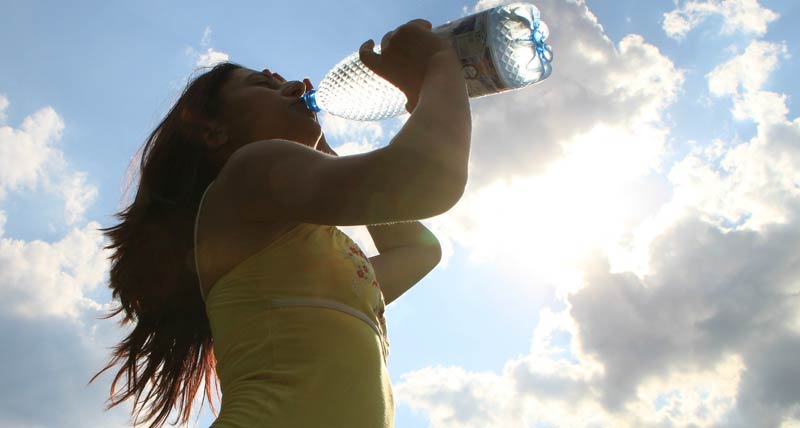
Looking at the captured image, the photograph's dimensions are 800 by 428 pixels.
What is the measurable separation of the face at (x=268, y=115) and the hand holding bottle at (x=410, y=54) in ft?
1.66

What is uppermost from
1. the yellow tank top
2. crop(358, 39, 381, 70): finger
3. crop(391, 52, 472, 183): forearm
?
crop(358, 39, 381, 70): finger

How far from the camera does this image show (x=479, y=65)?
2686mm

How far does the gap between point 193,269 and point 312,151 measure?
978mm

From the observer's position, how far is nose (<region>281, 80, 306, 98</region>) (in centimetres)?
261

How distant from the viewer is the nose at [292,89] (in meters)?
2.61

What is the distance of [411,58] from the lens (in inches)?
83.9

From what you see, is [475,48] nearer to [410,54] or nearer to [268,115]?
[410,54]

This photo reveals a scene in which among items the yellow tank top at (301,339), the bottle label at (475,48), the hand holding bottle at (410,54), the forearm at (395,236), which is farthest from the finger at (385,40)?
the forearm at (395,236)

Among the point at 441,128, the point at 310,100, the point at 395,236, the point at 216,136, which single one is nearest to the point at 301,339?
the point at 441,128

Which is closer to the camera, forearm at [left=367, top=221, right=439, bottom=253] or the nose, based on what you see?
the nose

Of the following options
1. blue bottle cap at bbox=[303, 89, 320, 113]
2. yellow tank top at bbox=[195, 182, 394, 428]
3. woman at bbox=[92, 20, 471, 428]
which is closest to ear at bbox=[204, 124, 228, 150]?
woman at bbox=[92, 20, 471, 428]

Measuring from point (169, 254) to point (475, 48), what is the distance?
1.51 metres

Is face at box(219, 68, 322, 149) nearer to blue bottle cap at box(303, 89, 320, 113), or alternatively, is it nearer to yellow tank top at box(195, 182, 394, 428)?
blue bottle cap at box(303, 89, 320, 113)

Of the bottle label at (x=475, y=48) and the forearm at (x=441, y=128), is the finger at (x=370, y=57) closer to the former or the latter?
the forearm at (x=441, y=128)
